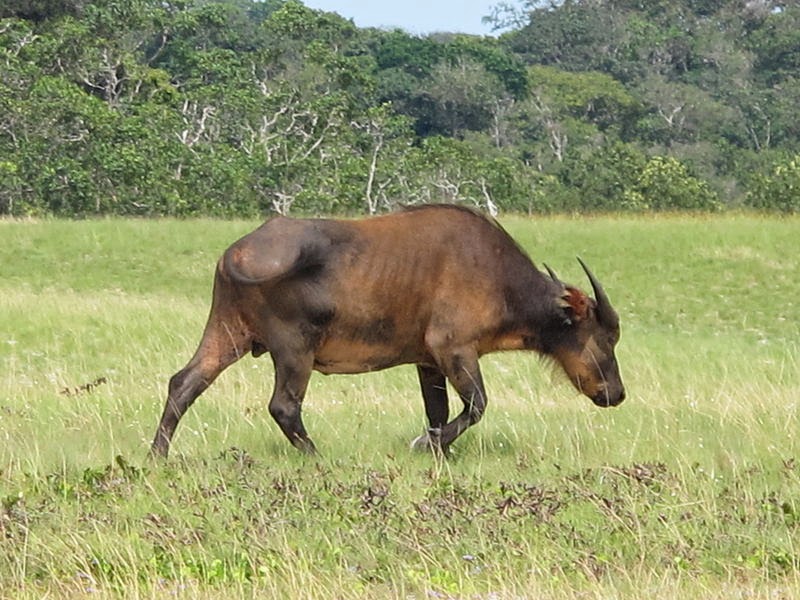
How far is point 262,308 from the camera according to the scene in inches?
307

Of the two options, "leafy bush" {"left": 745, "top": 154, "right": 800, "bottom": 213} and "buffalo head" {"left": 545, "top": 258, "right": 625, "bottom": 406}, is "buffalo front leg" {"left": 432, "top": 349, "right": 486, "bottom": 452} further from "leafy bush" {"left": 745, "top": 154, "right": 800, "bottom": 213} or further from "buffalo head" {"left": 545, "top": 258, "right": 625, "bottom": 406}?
"leafy bush" {"left": 745, "top": 154, "right": 800, "bottom": 213}

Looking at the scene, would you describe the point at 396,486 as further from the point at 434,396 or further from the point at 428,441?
the point at 434,396

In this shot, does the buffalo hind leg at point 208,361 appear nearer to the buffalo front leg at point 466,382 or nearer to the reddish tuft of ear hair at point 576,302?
the buffalo front leg at point 466,382

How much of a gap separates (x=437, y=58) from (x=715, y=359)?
41.1 meters

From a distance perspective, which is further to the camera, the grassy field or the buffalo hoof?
the buffalo hoof

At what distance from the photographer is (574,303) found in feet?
27.8

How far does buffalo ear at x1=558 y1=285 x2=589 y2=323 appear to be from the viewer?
8.46 m

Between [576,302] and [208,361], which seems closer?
[208,361]

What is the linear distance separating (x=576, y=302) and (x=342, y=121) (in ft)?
92.1

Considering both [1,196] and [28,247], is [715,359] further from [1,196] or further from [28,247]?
[1,196]

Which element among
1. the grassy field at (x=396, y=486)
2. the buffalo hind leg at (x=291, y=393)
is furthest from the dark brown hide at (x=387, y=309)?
the grassy field at (x=396, y=486)

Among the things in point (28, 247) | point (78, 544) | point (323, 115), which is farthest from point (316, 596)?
point (323, 115)

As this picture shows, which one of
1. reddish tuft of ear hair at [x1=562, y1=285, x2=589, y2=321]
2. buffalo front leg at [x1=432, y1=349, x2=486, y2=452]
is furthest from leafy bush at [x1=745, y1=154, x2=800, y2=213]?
buffalo front leg at [x1=432, y1=349, x2=486, y2=452]

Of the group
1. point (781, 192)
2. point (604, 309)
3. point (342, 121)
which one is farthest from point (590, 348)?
point (342, 121)
